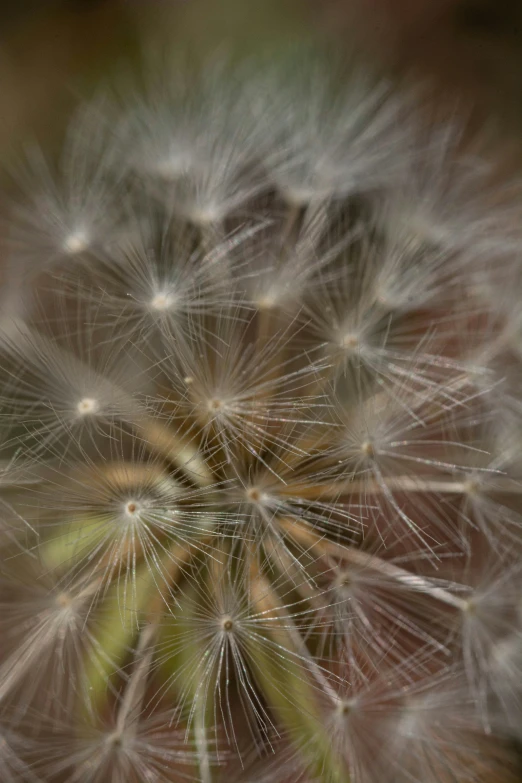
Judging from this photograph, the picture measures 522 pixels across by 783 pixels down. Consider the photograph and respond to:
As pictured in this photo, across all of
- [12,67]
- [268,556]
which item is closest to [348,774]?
[268,556]

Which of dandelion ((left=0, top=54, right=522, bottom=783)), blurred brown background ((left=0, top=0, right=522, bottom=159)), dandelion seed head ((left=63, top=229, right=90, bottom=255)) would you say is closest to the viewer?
dandelion ((left=0, top=54, right=522, bottom=783))

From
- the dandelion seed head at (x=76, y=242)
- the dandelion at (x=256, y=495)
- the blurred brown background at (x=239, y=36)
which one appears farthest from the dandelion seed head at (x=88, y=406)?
the blurred brown background at (x=239, y=36)

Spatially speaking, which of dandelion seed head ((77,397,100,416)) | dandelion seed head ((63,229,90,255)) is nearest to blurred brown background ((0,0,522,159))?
dandelion seed head ((63,229,90,255))

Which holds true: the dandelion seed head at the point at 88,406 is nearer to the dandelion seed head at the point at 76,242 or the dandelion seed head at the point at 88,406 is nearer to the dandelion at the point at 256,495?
the dandelion at the point at 256,495

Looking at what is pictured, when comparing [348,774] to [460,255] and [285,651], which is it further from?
[460,255]

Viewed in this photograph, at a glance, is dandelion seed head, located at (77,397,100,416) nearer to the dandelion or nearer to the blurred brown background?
the dandelion

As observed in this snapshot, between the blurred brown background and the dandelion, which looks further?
the blurred brown background
